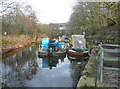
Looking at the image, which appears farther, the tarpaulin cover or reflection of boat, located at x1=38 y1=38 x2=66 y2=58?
the tarpaulin cover

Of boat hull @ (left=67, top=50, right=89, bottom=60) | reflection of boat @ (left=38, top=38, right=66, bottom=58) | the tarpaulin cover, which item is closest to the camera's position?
boat hull @ (left=67, top=50, right=89, bottom=60)

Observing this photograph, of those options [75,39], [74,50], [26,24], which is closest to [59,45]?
[75,39]

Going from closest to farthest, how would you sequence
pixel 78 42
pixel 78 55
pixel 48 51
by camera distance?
pixel 78 55 → pixel 48 51 → pixel 78 42

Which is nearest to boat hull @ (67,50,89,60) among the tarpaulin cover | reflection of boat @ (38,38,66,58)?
reflection of boat @ (38,38,66,58)

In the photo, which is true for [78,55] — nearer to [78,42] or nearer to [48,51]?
[78,42]

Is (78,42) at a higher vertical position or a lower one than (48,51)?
higher

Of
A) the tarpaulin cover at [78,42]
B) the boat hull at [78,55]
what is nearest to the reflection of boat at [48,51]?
the boat hull at [78,55]

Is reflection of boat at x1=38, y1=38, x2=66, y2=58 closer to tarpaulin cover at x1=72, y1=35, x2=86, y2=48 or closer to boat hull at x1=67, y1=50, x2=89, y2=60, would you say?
boat hull at x1=67, y1=50, x2=89, y2=60

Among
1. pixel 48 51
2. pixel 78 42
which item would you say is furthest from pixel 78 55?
pixel 48 51

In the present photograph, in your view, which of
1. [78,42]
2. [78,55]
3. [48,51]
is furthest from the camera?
[78,42]

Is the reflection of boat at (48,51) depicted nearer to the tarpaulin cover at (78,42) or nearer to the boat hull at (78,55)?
the boat hull at (78,55)

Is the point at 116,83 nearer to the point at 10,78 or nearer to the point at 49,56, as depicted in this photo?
the point at 10,78

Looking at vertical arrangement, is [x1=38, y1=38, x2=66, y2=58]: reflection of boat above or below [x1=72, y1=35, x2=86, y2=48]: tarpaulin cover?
below

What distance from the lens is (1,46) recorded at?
13.0 m
